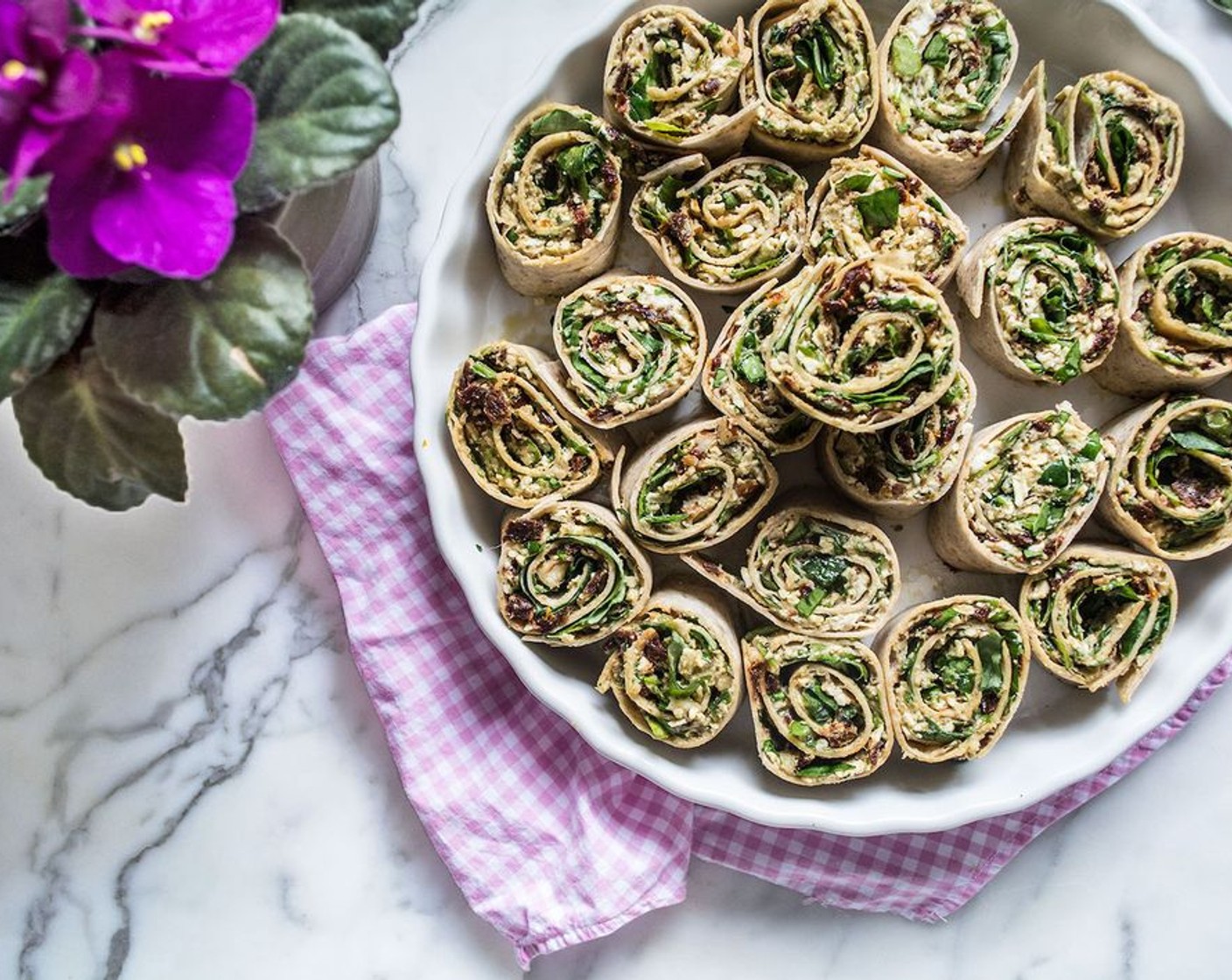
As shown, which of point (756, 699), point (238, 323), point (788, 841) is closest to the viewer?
point (238, 323)

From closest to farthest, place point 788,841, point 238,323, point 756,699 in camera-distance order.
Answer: point 238,323 → point 756,699 → point 788,841

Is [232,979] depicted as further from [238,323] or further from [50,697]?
[238,323]

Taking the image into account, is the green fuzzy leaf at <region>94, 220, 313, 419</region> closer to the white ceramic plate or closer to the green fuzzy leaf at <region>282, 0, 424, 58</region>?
the green fuzzy leaf at <region>282, 0, 424, 58</region>

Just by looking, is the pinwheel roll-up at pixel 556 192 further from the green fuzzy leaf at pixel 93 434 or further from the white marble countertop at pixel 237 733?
the green fuzzy leaf at pixel 93 434

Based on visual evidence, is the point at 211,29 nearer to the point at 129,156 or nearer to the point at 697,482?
the point at 129,156

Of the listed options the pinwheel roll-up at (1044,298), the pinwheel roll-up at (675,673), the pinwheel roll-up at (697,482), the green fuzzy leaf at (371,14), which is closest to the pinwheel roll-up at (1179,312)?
the pinwheel roll-up at (1044,298)

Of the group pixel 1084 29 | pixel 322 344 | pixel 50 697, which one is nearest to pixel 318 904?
pixel 50 697
